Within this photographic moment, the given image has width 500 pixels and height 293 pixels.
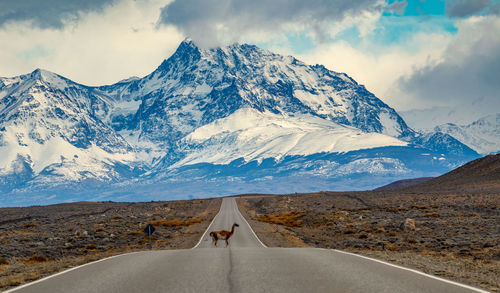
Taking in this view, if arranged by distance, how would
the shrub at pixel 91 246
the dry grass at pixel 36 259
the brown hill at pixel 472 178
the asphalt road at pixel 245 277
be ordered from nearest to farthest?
1. the asphalt road at pixel 245 277
2. the dry grass at pixel 36 259
3. the shrub at pixel 91 246
4. the brown hill at pixel 472 178

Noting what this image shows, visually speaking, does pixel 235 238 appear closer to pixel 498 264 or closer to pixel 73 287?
pixel 498 264

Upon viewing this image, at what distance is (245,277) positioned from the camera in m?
15.0

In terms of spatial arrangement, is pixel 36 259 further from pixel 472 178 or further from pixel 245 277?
pixel 472 178

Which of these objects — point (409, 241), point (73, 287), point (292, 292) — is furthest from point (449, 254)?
point (73, 287)

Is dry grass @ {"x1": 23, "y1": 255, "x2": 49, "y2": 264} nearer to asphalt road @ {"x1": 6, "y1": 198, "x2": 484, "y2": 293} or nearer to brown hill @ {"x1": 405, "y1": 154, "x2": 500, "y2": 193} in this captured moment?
asphalt road @ {"x1": 6, "y1": 198, "x2": 484, "y2": 293}

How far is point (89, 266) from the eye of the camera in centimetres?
1930

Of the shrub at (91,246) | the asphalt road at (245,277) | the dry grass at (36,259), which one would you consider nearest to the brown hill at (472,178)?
the shrub at (91,246)

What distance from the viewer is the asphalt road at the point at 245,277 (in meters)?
13.4

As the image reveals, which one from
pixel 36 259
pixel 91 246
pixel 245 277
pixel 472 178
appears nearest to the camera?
pixel 245 277

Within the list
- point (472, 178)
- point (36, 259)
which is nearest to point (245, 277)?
point (36, 259)

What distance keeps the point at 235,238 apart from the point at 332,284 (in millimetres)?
29729

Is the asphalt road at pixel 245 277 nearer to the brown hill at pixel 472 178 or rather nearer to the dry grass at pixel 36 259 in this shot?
the dry grass at pixel 36 259

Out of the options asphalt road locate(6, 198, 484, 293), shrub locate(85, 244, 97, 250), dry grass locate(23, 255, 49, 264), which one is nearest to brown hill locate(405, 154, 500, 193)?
shrub locate(85, 244, 97, 250)

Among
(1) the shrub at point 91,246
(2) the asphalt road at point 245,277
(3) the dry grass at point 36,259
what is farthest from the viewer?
(1) the shrub at point 91,246
